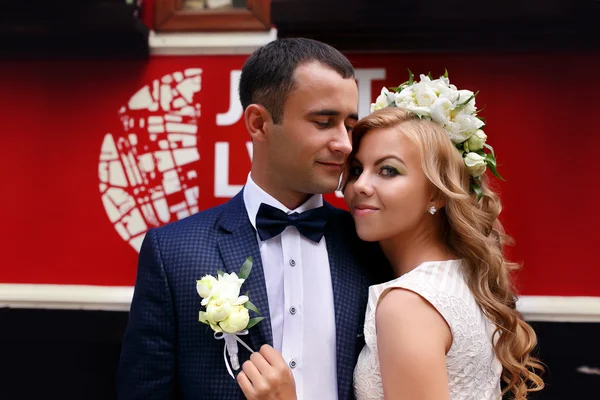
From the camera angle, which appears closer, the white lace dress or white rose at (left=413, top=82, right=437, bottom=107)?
the white lace dress

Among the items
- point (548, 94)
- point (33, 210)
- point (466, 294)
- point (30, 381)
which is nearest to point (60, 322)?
point (30, 381)

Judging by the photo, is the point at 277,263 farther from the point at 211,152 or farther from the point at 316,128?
the point at 211,152

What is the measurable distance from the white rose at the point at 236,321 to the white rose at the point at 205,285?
0.10m

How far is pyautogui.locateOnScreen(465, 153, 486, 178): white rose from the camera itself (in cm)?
180

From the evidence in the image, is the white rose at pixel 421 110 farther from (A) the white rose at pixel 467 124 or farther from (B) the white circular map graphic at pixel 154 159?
(B) the white circular map graphic at pixel 154 159

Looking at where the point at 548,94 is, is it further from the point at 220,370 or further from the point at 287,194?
the point at 220,370

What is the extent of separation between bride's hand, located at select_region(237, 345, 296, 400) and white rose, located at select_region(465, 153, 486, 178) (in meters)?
0.86

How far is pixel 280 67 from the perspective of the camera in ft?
6.02

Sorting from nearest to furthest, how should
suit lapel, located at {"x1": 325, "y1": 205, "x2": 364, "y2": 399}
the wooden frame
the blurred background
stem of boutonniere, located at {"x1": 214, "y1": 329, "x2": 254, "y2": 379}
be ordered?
stem of boutonniere, located at {"x1": 214, "y1": 329, "x2": 254, "y2": 379}, suit lapel, located at {"x1": 325, "y1": 205, "x2": 364, "y2": 399}, the blurred background, the wooden frame

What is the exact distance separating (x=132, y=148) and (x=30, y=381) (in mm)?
1323

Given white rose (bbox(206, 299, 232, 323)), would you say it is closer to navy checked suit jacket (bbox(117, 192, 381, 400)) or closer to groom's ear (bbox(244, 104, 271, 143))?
navy checked suit jacket (bbox(117, 192, 381, 400))

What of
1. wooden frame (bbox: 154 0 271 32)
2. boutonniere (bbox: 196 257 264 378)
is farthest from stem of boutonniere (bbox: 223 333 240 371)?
wooden frame (bbox: 154 0 271 32)

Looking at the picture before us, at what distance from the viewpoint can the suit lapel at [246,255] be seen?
1.67 meters

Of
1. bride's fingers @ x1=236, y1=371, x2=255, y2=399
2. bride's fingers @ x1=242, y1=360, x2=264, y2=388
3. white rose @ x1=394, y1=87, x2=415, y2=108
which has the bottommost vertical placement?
bride's fingers @ x1=236, y1=371, x2=255, y2=399
